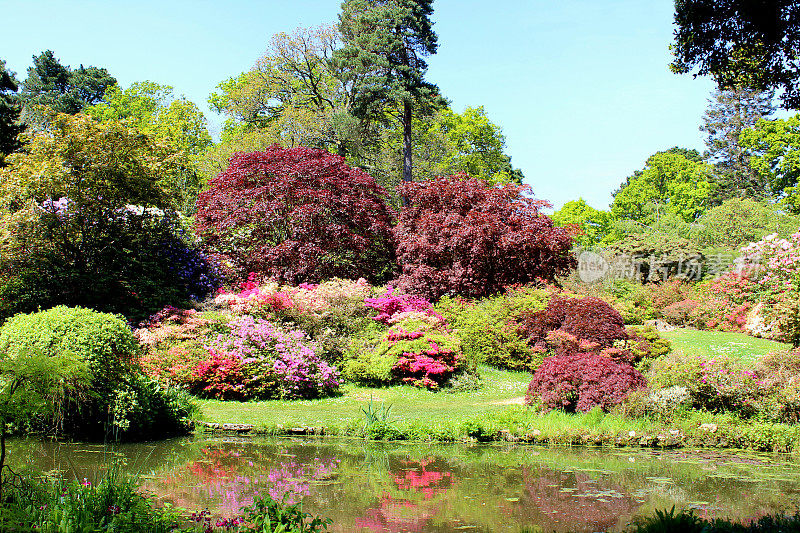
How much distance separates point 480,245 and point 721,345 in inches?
275

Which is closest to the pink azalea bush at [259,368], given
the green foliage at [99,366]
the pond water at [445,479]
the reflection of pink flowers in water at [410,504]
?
the green foliage at [99,366]

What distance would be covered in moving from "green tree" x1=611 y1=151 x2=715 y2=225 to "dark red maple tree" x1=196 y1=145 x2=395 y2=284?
33383 millimetres

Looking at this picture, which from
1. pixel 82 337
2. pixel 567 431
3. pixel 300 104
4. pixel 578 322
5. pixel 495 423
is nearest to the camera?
pixel 82 337

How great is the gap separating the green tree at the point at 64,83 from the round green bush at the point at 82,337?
131 feet

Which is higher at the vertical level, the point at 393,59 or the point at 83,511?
the point at 393,59

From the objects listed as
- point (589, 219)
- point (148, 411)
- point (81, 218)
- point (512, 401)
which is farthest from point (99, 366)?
point (589, 219)

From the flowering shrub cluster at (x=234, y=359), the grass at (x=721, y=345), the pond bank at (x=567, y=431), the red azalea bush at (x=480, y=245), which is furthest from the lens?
the red azalea bush at (x=480, y=245)

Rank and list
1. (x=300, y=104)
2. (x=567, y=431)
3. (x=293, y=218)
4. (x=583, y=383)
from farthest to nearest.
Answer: (x=300, y=104) < (x=293, y=218) < (x=583, y=383) < (x=567, y=431)

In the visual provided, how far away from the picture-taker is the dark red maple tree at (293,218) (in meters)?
17.7

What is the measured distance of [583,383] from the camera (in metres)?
10.4

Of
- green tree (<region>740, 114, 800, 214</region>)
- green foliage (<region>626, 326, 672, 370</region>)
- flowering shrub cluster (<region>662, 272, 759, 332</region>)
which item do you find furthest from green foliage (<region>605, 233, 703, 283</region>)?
green foliage (<region>626, 326, 672, 370</region>)

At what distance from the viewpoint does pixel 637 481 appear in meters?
7.13

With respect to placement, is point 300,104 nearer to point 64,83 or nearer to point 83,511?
point 64,83

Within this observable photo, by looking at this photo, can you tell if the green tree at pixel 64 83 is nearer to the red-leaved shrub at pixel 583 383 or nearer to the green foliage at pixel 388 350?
the green foliage at pixel 388 350
